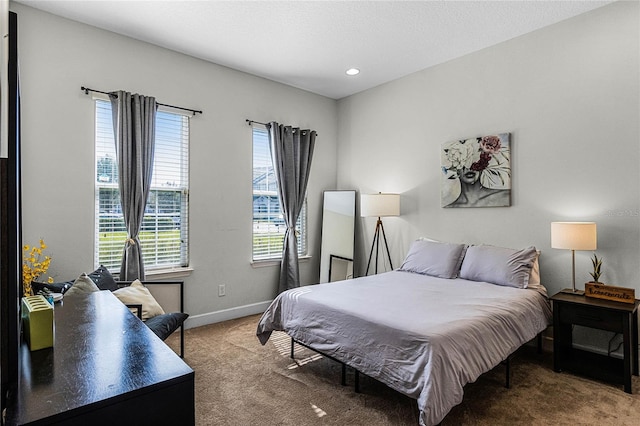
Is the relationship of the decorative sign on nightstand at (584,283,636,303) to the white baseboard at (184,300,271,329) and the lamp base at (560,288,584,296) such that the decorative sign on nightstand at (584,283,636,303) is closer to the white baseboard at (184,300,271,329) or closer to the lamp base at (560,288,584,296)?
the lamp base at (560,288,584,296)

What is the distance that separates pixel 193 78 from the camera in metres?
3.84

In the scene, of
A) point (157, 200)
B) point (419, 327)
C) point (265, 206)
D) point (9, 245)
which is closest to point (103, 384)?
point (9, 245)

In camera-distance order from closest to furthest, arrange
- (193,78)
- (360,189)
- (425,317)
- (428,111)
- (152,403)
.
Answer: (152,403) → (425,317) → (193,78) → (428,111) → (360,189)

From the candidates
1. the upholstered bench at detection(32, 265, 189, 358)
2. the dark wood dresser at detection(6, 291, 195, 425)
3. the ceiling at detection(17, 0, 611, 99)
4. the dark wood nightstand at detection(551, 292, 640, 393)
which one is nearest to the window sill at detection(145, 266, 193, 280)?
the upholstered bench at detection(32, 265, 189, 358)

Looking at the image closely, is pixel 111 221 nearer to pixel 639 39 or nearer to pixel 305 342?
pixel 305 342

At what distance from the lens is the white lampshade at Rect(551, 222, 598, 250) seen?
8.99 feet

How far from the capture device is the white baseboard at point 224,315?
3.81 m

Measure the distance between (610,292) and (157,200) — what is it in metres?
4.00

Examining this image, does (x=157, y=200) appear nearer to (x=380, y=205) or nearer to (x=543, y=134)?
(x=380, y=205)

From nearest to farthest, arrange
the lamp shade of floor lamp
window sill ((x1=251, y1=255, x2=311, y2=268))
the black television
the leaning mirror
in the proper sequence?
the black television → the lamp shade of floor lamp → window sill ((x1=251, y1=255, x2=311, y2=268)) → the leaning mirror

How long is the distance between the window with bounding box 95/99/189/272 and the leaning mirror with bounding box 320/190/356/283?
1877 mm

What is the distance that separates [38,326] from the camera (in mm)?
1113

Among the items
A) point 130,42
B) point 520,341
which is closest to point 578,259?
point 520,341

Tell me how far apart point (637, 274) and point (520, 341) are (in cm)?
121
